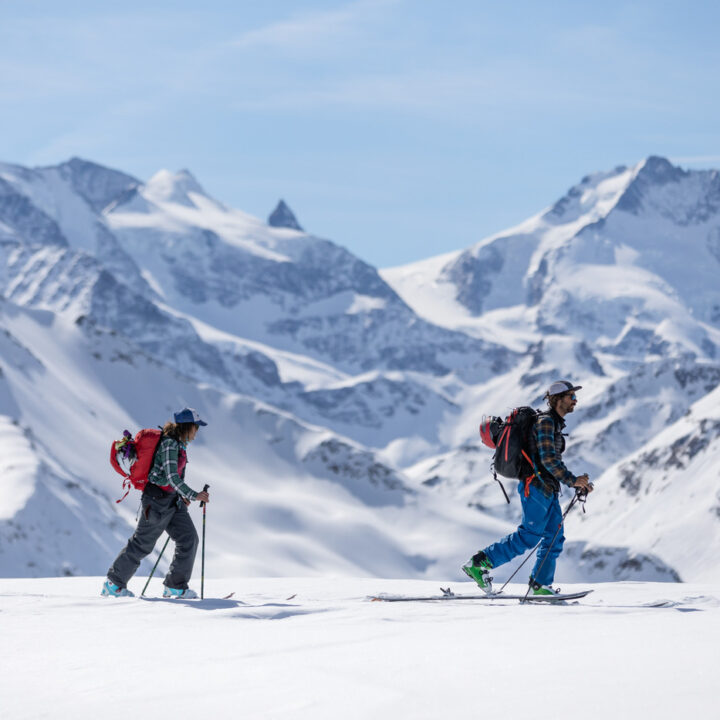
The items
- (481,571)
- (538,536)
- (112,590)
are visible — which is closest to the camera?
(538,536)

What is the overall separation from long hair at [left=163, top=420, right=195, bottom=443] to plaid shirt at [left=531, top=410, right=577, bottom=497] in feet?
13.7

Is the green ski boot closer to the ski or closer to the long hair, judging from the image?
the ski

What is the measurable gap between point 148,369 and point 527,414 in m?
107

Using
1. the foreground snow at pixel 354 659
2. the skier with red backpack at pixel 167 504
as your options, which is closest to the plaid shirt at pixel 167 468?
the skier with red backpack at pixel 167 504

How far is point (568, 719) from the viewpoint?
23.9 feet

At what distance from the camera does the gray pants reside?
45.2ft

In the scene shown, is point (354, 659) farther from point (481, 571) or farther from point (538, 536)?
point (481, 571)

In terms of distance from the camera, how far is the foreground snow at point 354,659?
778 cm

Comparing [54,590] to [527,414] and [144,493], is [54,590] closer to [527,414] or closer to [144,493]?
[144,493]

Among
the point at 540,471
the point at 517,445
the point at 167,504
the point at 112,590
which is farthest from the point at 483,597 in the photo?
the point at 112,590

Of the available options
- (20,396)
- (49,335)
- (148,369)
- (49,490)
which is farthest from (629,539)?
(49,490)

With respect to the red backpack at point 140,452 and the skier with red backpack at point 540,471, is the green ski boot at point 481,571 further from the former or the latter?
the red backpack at point 140,452

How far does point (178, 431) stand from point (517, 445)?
4.08m

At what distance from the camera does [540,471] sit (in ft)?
42.5
